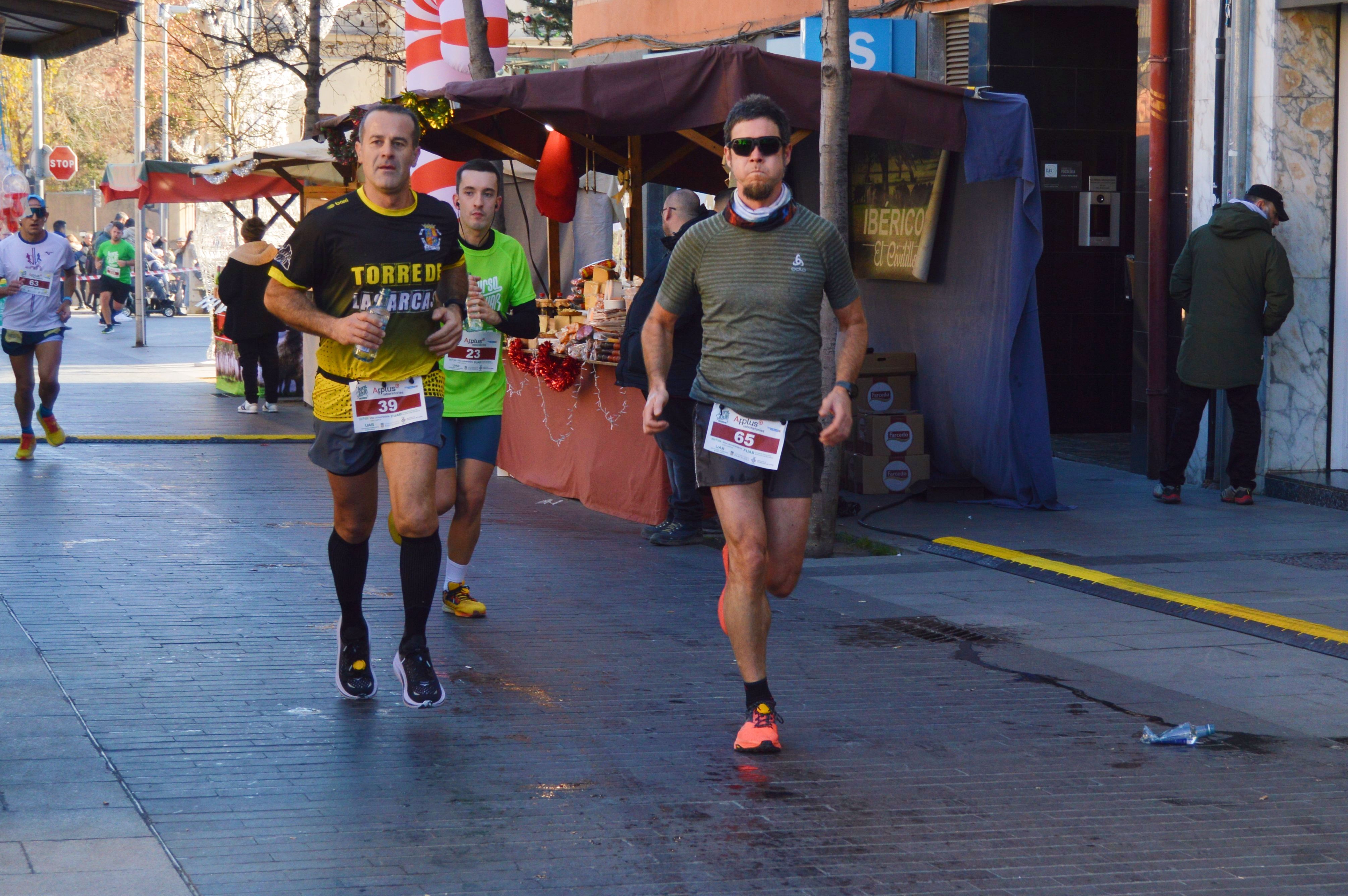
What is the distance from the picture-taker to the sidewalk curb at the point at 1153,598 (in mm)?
6824

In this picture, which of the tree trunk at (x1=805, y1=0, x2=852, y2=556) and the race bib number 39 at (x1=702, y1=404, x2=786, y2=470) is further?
the tree trunk at (x1=805, y1=0, x2=852, y2=556)

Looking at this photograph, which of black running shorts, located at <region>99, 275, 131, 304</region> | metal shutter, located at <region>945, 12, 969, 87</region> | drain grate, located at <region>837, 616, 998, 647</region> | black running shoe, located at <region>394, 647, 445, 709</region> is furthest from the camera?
black running shorts, located at <region>99, 275, 131, 304</region>

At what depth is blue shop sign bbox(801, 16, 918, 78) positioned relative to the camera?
1404cm

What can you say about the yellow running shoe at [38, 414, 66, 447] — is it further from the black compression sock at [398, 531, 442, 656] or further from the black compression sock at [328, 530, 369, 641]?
the black compression sock at [398, 531, 442, 656]

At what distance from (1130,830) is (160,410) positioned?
550 inches

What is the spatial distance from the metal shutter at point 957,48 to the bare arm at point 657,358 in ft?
29.6

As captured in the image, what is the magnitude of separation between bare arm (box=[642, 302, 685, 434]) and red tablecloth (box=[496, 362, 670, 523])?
416 cm

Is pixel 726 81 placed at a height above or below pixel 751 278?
above

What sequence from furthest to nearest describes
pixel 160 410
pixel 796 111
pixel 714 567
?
pixel 160 410, pixel 796 111, pixel 714 567

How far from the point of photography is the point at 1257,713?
5676 mm

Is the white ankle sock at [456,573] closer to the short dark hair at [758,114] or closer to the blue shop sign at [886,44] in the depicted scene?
the short dark hair at [758,114]

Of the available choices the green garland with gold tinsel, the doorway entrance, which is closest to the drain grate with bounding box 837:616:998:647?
the green garland with gold tinsel

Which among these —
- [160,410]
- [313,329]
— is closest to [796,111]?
[313,329]

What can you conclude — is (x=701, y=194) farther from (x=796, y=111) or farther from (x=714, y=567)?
(x=714, y=567)
